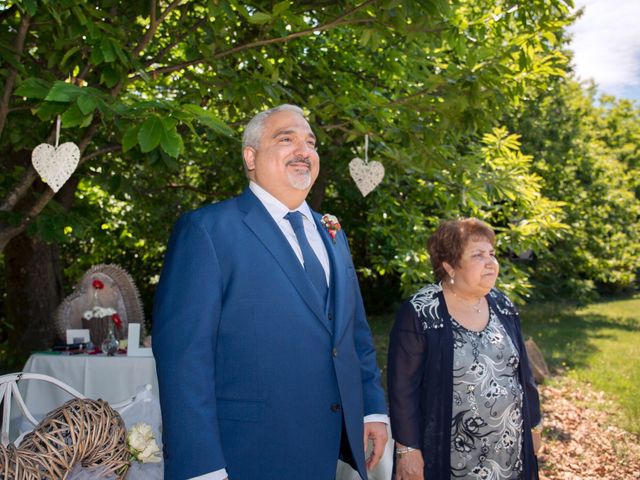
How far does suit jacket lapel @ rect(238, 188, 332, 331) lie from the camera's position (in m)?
2.19

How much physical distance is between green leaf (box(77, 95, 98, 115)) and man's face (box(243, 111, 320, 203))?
56 cm

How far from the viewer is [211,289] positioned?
Answer: 2.05m

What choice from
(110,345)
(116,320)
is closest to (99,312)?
(116,320)

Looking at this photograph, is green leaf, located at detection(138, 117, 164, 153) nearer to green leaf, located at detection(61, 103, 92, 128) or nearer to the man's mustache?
green leaf, located at detection(61, 103, 92, 128)

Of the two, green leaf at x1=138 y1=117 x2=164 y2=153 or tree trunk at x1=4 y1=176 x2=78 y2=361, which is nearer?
green leaf at x1=138 y1=117 x2=164 y2=153

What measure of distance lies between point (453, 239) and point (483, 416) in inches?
31.8

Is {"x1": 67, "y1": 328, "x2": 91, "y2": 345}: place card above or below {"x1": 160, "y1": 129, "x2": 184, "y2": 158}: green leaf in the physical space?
below

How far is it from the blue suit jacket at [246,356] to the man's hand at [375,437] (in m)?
0.26

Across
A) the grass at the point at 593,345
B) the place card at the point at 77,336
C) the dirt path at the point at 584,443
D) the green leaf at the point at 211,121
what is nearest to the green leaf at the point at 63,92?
the green leaf at the point at 211,121

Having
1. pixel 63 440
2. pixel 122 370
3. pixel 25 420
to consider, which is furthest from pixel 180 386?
pixel 122 370

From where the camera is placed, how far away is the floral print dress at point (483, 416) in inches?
110

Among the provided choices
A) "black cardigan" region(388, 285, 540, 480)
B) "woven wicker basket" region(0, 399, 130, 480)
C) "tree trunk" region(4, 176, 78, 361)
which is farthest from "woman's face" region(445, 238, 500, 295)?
"tree trunk" region(4, 176, 78, 361)

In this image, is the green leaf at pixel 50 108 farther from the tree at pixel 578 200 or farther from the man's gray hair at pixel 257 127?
the tree at pixel 578 200

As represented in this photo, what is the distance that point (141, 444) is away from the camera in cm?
249
